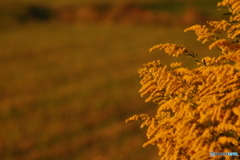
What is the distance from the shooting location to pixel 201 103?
324cm

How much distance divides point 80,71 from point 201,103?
60.3 feet

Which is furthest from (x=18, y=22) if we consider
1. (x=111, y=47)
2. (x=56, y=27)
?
(x=111, y=47)

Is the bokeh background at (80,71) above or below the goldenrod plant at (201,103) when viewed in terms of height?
above

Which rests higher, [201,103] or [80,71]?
[80,71]

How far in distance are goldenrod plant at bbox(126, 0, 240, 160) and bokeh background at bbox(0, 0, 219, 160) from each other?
8089 mm

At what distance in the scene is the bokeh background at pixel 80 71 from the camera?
12469 mm

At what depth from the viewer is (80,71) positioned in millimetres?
21391

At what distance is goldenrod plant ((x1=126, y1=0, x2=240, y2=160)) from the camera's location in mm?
3027

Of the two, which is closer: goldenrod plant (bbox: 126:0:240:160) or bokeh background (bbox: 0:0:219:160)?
goldenrod plant (bbox: 126:0:240:160)

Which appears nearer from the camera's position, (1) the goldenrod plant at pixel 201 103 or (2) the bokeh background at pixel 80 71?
(1) the goldenrod plant at pixel 201 103

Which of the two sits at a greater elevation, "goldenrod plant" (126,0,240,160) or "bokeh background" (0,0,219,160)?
"bokeh background" (0,0,219,160)

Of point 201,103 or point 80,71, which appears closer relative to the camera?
point 201,103

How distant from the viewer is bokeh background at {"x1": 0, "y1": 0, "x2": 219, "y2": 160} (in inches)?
491

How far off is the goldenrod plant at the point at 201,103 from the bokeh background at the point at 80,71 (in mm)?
8089
